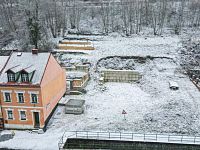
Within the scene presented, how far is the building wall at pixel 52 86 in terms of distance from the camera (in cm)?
3217

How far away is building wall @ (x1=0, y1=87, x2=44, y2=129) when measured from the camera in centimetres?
3130

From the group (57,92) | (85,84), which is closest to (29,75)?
(57,92)

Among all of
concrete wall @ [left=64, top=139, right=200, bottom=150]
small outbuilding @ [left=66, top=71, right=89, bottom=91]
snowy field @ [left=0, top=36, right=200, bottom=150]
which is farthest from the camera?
small outbuilding @ [left=66, top=71, right=89, bottom=91]

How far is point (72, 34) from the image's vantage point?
62.4 metres

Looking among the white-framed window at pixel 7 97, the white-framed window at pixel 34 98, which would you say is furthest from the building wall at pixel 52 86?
the white-framed window at pixel 7 97

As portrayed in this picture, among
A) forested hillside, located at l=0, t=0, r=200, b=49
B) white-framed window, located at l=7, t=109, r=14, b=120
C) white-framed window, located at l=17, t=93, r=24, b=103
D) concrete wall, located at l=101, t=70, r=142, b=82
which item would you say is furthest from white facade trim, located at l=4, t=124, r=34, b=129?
forested hillside, located at l=0, t=0, r=200, b=49

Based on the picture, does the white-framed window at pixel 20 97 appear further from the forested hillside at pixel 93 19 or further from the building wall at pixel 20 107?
the forested hillside at pixel 93 19

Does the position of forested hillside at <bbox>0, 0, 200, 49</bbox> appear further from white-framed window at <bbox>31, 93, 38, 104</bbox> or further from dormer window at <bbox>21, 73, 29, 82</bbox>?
white-framed window at <bbox>31, 93, 38, 104</bbox>

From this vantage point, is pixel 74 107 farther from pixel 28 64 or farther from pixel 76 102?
pixel 28 64

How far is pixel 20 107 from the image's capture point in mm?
31891

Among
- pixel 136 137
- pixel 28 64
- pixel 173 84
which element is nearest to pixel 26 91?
pixel 28 64

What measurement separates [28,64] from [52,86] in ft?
12.0

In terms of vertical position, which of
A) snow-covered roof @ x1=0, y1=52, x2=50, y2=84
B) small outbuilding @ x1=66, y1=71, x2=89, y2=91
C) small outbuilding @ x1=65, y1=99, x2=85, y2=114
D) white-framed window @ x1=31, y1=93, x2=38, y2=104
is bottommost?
small outbuilding @ x1=65, y1=99, x2=85, y2=114

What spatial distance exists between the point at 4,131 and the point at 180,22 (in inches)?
1864
